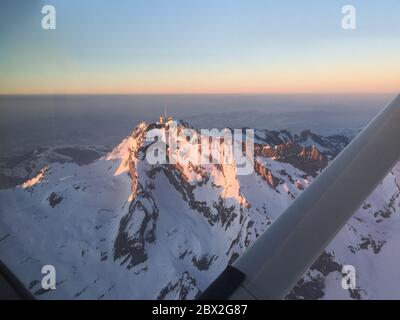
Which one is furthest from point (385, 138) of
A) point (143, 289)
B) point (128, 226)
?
point (128, 226)

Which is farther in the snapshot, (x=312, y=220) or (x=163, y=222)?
(x=163, y=222)

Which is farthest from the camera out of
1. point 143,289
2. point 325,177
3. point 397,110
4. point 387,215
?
point 387,215

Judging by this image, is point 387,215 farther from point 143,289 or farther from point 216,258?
point 143,289

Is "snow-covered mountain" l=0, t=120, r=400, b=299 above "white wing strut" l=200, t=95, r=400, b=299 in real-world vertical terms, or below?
below

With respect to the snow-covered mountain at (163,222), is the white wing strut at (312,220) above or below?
above

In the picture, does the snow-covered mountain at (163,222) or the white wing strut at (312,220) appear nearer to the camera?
the white wing strut at (312,220)

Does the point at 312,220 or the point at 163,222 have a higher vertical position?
the point at 312,220

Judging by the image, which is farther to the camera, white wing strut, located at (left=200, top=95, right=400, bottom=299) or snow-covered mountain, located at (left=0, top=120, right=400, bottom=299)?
snow-covered mountain, located at (left=0, top=120, right=400, bottom=299)

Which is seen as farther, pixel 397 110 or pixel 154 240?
pixel 154 240
